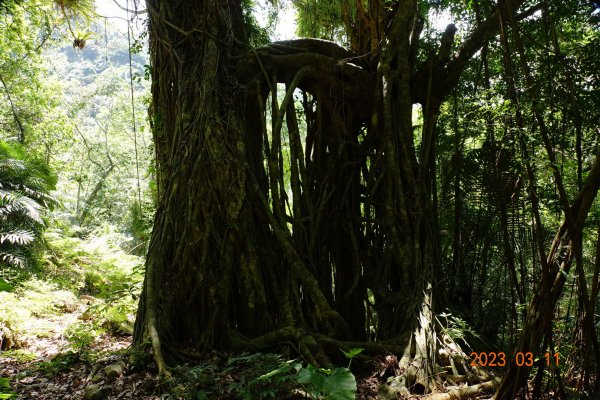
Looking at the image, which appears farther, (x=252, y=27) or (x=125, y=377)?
(x=252, y=27)

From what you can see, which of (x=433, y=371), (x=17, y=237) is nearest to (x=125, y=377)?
(x=433, y=371)

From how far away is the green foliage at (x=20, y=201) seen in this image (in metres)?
6.50

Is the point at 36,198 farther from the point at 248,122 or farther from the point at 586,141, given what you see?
the point at 586,141

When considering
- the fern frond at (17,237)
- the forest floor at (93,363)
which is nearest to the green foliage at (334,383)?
the forest floor at (93,363)

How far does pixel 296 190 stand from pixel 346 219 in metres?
0.63

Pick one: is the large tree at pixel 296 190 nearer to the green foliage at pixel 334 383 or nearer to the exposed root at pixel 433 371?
the exposed root at pixel 433 371

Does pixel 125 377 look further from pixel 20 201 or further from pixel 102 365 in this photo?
pixel 20 201

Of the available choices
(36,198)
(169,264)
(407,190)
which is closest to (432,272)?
(407,190)

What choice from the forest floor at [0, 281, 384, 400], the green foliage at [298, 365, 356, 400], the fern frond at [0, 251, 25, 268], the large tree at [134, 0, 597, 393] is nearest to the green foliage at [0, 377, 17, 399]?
the forest floor at [0, 281, 384, 400]

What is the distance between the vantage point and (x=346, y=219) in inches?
185

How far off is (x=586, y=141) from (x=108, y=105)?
16.8m

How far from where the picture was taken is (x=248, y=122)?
15.0ft

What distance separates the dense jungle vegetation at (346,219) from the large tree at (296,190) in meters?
0.02

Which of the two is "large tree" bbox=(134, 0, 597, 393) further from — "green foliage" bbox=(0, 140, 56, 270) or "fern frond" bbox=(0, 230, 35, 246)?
"green foliage" bbox=(0, 140, 56, 270)
